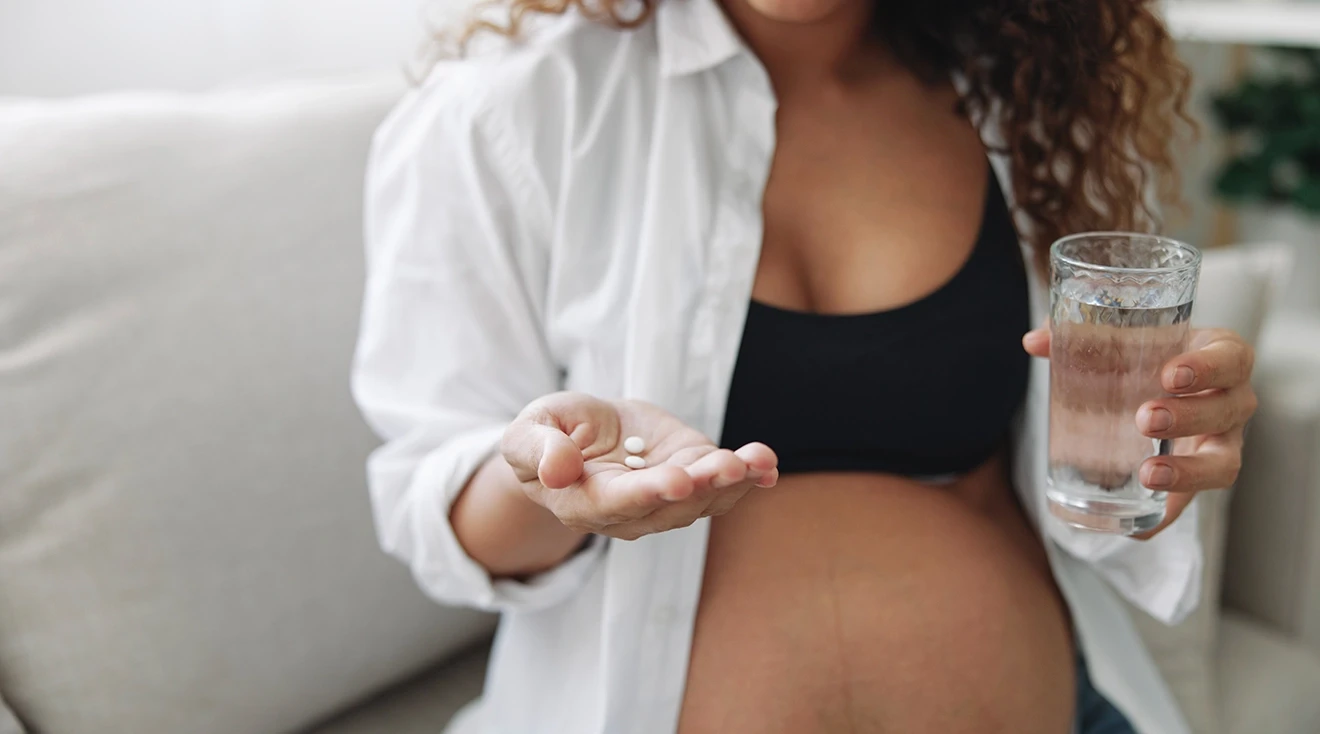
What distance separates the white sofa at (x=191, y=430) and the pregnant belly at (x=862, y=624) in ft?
1.31

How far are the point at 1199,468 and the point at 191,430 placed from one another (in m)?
0.79

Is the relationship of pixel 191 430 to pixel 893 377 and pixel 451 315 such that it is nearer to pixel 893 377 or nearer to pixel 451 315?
pixel 451 315

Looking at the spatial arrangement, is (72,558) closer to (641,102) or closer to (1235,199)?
(641,102)

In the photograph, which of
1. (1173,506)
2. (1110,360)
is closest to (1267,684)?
(1173,506)

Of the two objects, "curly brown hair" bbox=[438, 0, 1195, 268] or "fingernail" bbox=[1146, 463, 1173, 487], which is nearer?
"fingernail" bbox=[1146, 463, 1173, 487]

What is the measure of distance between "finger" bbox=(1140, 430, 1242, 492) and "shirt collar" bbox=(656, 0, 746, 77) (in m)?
0.46

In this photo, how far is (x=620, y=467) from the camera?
66cm

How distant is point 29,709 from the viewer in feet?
3.05

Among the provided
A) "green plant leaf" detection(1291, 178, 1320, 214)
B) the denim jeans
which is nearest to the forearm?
the denim jeans

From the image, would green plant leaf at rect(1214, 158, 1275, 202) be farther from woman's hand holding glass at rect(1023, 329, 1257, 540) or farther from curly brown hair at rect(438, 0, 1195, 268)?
woman's hand holding glass at rect(1023, 329, 1257, 540)

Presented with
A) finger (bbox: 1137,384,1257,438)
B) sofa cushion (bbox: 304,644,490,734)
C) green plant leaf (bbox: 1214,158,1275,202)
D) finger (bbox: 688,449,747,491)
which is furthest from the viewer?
green plant leaf (bbox: 1214,158,1275,202)

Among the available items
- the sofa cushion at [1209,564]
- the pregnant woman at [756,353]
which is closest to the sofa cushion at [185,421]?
the pregnant woman at [756,353]

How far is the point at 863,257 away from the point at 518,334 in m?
0.29

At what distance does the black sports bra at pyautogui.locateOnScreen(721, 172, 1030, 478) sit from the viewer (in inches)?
34.7
